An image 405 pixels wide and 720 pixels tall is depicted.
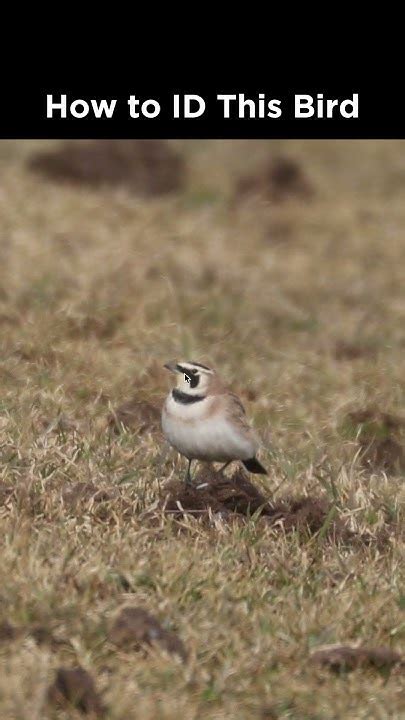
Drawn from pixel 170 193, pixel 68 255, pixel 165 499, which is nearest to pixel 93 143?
pixel 170 193

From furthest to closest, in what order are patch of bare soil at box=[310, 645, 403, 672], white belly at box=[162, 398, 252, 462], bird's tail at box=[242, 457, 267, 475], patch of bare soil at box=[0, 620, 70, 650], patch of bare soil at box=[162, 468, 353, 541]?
bird's tail at box=[242, 457, 267, 475], white belly at box=[162, 398, 252, 462], patch of bare soil at box=[162, 468, 353, 541], patch of bare soil at box=[310, 645, 403, 672], patch of bare soil at box=[0, 620, 70, 650]

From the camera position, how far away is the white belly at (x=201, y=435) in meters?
6.54

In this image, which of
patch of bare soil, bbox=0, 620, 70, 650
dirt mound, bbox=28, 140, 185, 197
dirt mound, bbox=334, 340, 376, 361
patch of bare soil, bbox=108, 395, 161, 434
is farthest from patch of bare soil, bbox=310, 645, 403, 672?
dirt mound, bbox=28, 140, 185, 197

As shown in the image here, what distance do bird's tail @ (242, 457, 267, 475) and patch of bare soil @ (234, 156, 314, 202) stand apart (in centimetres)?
887

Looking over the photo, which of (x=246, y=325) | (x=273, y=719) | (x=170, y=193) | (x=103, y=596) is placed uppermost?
(x=170, y=193)

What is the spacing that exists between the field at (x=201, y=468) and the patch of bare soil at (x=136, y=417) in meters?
0.02

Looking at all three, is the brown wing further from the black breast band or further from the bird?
the black breast band

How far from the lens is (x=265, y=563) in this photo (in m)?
5.98

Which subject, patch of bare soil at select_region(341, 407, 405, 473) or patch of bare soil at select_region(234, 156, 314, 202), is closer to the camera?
patch of bare soil at select_region(341, 407, 405, 473)

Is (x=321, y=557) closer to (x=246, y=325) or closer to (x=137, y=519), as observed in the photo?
(x=137, y=519)

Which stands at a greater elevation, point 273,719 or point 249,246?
point 249,246

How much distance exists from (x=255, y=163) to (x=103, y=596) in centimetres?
1399

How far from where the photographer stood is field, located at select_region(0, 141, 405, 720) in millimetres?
5109

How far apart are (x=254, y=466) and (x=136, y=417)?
1.14m
